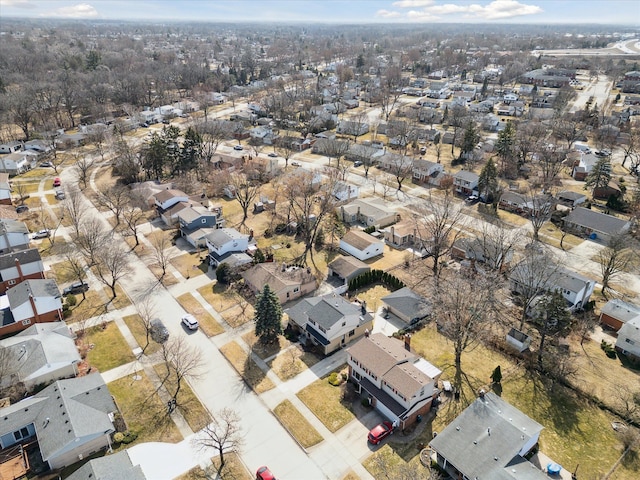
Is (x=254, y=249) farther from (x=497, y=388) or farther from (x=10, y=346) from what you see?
(x=497, y=388)

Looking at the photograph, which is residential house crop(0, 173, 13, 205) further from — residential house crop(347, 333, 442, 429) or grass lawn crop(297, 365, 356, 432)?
residential house crop(347, 333, 442, 429)

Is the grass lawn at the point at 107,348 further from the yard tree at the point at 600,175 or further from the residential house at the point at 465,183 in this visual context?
the yard tree at the point at 600,175

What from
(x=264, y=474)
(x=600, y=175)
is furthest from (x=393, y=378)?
(x=600, y=175)

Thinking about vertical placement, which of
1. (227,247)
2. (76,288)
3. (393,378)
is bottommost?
(76,288)

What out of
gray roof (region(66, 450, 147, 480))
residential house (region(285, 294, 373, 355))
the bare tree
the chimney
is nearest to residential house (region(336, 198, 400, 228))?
residential house (region(285, 294, 373, 355))

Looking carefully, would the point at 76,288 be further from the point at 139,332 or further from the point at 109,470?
the point at 109,470
